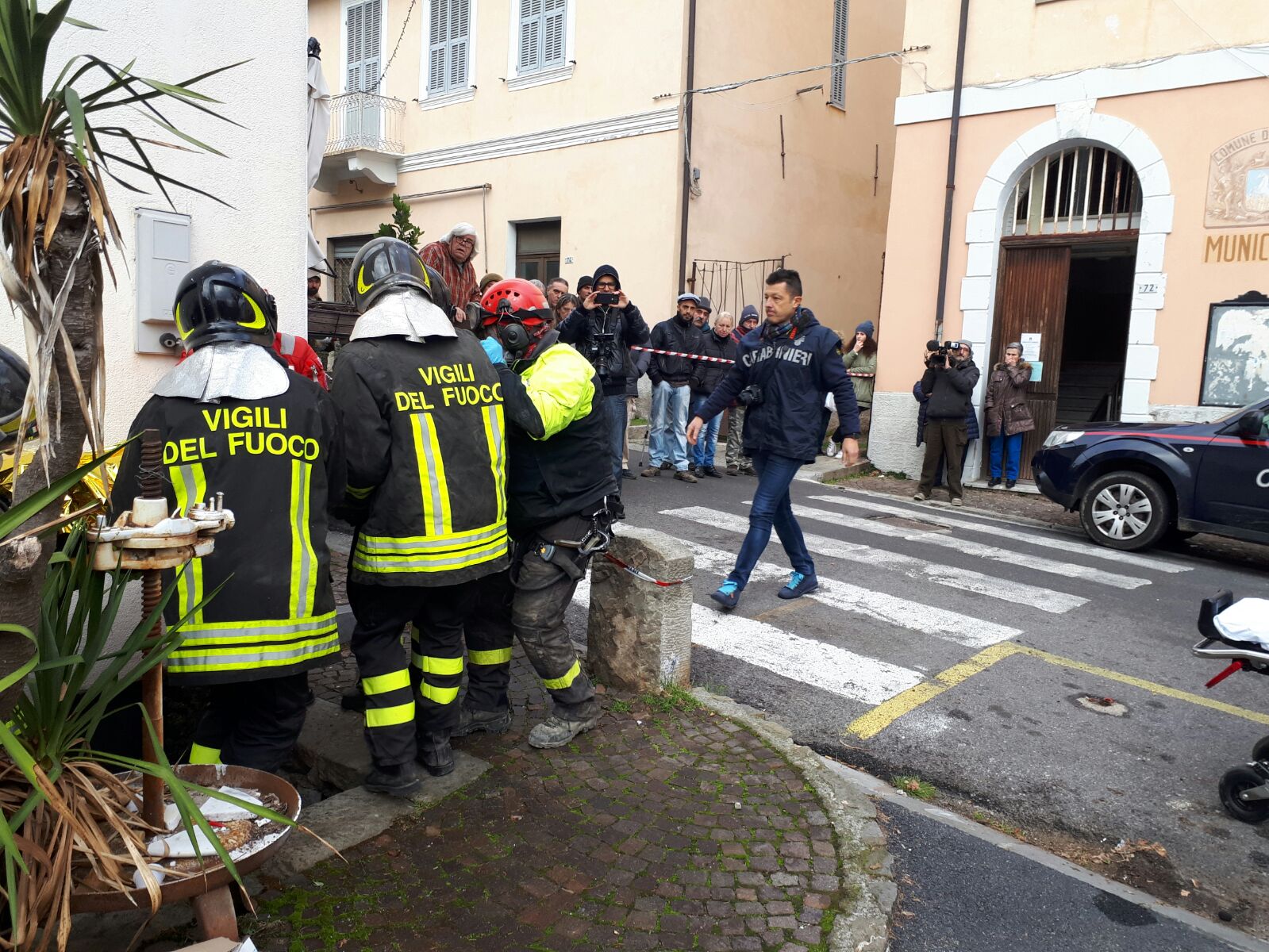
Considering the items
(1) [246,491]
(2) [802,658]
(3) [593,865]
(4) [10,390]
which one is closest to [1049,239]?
(2) [802,658]

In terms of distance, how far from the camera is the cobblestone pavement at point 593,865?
273 centimetres

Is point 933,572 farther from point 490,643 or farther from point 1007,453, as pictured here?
point 1007,453

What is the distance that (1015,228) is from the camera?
1198 cm

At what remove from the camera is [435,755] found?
11.7ft

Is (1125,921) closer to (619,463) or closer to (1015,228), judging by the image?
(619,463)

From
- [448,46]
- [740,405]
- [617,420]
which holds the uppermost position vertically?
[448,46]

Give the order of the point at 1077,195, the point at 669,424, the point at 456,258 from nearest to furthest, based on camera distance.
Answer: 1. the point at 456,258
2. the point at 669,424
3. the point at 1077,195

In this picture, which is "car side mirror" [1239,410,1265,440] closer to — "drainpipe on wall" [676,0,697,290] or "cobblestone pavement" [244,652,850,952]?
"cobblestone pavement" [244,652,850,952]

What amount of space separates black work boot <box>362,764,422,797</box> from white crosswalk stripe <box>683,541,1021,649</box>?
2779 mm

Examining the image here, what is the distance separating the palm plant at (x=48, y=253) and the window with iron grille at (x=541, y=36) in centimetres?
1473

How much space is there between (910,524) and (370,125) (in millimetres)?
13341

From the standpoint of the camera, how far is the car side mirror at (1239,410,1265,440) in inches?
307

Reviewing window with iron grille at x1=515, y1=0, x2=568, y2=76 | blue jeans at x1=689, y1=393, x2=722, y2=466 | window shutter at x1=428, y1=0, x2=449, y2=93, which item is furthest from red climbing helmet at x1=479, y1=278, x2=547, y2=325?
window shutter at x1=428, y1=0, x2=449, y2=93

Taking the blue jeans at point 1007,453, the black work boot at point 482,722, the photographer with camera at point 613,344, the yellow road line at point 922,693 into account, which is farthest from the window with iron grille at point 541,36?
the black work boot at point 482,722
